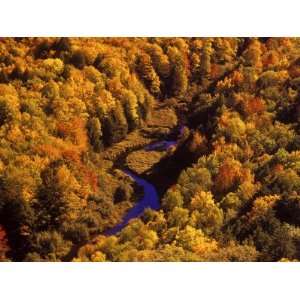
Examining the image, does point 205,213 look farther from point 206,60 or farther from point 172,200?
point 206,60

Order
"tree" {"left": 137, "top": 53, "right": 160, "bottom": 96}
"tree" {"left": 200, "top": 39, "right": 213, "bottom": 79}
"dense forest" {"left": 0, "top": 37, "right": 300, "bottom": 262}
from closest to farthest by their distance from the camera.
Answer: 1. "dense forest" {"left": 0, "top": 37, "right": 300, "bottom": 262}
2. "tree" {"left": 200, "top": 39, "right": 213, "bottom": 79}
3. "tree" {"left": 137, "top": 53, "right": 160, "bottom": 96}

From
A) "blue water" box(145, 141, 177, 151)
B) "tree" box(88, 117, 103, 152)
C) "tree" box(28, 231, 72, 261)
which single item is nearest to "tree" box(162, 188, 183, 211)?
"blue water" box(145, 141, 177, 151)

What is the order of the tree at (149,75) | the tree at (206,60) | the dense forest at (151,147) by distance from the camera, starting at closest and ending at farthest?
the dense forest at (151,147) → the tree at (206,60) → the tree at (149,75)

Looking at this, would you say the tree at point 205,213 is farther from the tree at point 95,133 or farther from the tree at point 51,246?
the tree at point 51,246

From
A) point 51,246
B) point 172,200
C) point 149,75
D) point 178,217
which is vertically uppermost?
point 149,75

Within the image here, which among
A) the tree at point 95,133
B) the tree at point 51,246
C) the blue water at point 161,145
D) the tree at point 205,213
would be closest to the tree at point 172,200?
the tree at point 205,213

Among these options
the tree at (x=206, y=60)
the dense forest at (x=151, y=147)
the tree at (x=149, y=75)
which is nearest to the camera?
the dense forest at (x=151, y=147)

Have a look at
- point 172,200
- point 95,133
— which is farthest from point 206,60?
point 172,200

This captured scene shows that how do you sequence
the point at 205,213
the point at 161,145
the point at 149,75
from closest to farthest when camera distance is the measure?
the point at 205,213
the point at 161,145
the point at 149,75

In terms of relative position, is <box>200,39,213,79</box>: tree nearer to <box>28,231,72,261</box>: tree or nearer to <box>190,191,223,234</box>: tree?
<box>190,191,223,234</box>: tree
